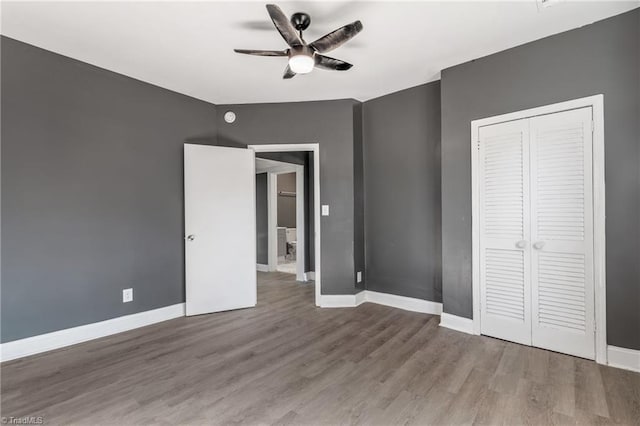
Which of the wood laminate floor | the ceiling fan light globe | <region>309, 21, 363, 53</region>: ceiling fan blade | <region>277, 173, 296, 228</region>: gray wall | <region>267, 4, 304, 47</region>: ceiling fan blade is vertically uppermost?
<region>309, 21, 363, 53</region>: ceiling fan blade

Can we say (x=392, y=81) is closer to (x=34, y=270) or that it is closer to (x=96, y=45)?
(x=96, y=45)

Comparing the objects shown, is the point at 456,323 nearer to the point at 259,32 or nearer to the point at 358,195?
the point at 358,195

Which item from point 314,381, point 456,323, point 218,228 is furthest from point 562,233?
point 218,228

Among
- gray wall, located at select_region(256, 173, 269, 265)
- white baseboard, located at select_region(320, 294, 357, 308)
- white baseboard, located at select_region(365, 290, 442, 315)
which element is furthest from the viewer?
gray wall, located at select_region(256, 173, 269, 265)

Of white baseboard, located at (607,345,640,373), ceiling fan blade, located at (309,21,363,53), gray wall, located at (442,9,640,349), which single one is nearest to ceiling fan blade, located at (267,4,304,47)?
ceiling fan blade, located at (309,21,363,53)

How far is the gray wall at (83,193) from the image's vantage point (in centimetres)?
264

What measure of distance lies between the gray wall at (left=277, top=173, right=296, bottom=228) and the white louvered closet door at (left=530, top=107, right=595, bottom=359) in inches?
298

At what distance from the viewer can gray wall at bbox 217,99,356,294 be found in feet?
13.3

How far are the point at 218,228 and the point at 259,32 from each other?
2.23 m

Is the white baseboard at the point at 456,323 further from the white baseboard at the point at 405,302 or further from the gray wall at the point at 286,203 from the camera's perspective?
the gray wall at the point at 286,203

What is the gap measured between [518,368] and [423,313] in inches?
52.3

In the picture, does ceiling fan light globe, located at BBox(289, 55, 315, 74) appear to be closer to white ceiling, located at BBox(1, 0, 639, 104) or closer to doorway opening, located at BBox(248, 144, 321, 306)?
white ceiling, located at BBox(1, 0, 639, 104)

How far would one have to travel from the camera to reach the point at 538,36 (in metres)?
2.67

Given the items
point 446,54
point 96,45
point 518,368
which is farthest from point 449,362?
point 96,45
